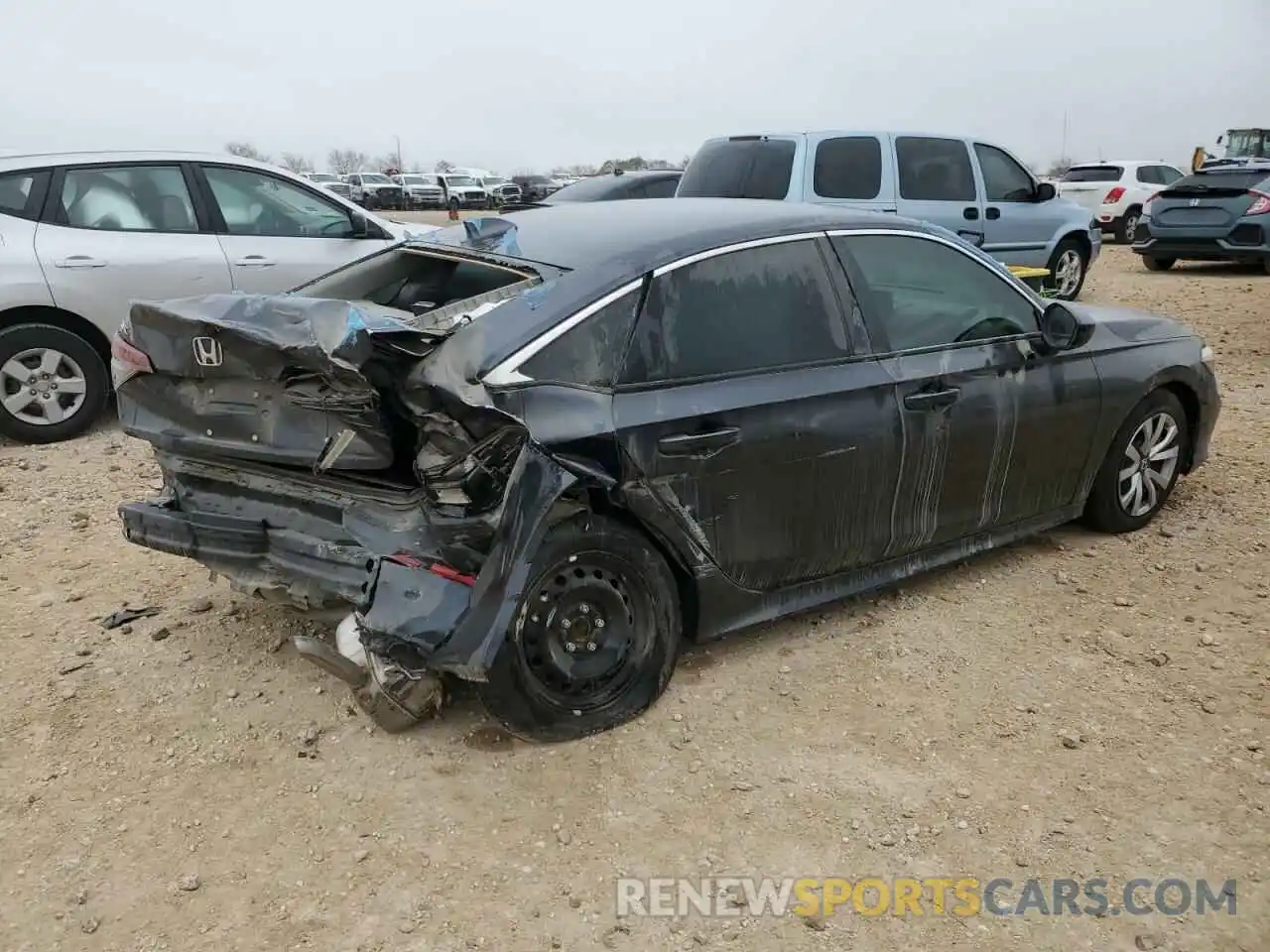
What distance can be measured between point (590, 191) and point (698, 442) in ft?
27.0

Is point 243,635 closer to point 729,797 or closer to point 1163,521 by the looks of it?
point 729,797

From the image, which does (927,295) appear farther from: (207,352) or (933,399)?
(207,352)

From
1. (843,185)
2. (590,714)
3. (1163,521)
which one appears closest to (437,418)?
(590,714)

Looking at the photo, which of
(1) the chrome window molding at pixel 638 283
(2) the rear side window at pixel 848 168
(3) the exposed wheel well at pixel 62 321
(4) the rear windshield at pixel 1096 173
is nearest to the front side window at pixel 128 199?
(3) the exposed wheel well at pixel 62 321

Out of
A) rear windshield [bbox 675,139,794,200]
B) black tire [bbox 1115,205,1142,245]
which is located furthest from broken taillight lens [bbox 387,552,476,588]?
black tire [bbox 1115,205,1142,245]

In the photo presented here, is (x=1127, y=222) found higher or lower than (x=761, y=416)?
lower

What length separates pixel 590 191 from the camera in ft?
35.2

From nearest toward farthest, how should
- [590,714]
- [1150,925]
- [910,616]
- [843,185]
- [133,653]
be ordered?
[1150,925]
[590,714]
[133,653]
[910,616]
[843,185]

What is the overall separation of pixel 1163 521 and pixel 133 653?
458 cm

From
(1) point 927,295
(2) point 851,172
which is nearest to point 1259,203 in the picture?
(2) point 851,172

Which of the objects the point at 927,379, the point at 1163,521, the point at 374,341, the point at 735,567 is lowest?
the point at 1163,521

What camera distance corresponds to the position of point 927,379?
11.9 ft

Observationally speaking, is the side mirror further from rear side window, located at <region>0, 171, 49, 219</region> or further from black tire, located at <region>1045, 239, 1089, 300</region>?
black tire, located at <region>1045, 239, 1089, 300</region>

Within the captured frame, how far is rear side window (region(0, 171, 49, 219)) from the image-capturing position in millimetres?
5891
